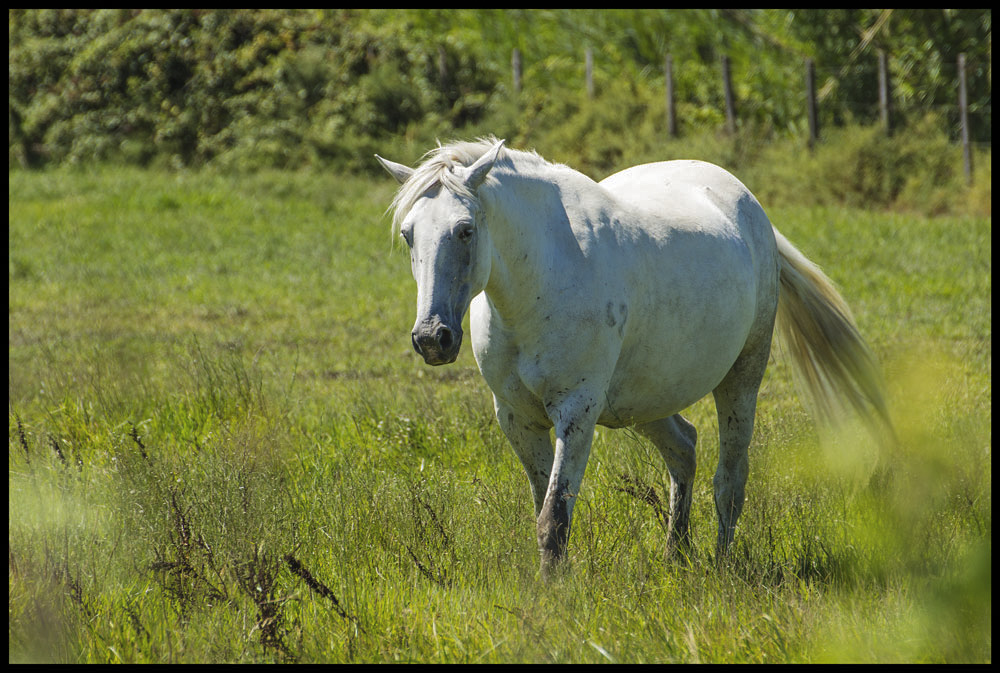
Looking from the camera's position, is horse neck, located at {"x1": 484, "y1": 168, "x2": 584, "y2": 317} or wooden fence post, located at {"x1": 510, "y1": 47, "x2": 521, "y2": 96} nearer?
horse neck, located at {"x1": 484, "y1": 168, "x2": 584, "y2": 317}

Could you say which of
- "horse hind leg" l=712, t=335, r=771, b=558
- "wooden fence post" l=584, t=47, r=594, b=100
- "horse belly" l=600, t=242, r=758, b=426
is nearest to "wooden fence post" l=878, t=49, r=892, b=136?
"wooden fence post" l=584, t=47, r=594, b=100

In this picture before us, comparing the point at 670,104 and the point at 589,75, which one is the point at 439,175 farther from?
the point at 589,75

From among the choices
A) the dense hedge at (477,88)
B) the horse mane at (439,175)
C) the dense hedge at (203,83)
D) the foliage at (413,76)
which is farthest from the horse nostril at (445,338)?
the dense hedge at (203,83)

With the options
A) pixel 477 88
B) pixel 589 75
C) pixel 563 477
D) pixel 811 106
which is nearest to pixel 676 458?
pixel 563 477

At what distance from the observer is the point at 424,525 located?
13.4 ft

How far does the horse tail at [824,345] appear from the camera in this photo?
4.88 m

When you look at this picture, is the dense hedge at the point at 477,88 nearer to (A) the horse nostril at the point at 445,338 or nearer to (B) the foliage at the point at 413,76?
(B) the foliage at the point at 413,76

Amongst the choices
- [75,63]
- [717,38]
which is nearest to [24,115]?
[75,63]

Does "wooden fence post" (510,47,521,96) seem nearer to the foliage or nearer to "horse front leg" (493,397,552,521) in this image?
the foliage

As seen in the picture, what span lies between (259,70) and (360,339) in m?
13.9

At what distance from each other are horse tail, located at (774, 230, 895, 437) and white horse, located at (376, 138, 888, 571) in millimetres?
235

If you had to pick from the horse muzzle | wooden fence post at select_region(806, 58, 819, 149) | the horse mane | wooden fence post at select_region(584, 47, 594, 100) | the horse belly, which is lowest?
the horse belly

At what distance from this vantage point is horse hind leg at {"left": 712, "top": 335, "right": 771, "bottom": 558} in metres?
4.48

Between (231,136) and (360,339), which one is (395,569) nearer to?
(360,339)
